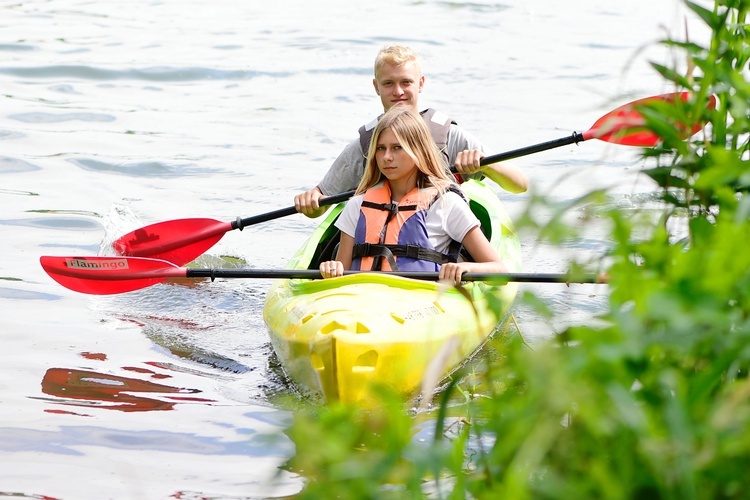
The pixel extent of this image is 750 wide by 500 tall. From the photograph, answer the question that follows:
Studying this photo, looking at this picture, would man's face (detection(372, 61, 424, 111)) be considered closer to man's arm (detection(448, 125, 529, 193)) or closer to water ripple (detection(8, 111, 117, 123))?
man's arm (detection(448, 125, 529, 193))

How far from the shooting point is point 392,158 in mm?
3990

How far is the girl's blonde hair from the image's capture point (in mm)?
3969

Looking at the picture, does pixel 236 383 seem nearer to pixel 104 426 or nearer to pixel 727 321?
pixel 104 426

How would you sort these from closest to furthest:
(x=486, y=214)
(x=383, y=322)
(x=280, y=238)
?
(x=383, y=322), (x=486, y=214), (x=280, y=238)

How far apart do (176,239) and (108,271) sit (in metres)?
0.61

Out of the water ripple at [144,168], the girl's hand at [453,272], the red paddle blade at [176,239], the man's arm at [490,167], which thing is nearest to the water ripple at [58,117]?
the water ripple at [144,168]

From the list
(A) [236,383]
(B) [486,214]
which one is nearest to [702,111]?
(A) [236,383]

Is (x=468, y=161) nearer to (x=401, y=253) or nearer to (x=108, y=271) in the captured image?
(x=401, y=253)

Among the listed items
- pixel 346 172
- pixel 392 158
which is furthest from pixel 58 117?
pixel 392 158

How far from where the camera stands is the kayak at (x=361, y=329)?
3.20 metres

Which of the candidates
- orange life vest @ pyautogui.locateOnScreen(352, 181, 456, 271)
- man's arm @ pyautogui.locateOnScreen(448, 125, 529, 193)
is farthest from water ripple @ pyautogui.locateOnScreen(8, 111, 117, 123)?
orange life vest @ pyautogui.locateOnScreen(352, 181, 456, 271)

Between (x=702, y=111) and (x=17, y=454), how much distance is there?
2.36 metres

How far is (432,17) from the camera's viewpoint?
41.4 feet

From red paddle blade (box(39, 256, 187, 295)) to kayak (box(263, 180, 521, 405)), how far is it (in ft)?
1.90
